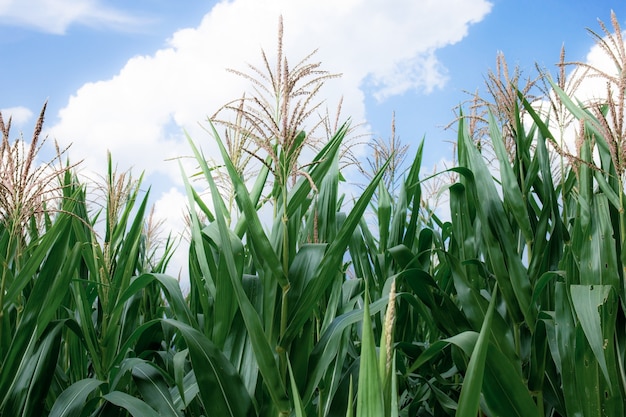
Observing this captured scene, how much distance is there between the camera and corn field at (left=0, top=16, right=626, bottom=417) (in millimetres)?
1391

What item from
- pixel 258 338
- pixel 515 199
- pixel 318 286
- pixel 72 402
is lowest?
pixel 72 402

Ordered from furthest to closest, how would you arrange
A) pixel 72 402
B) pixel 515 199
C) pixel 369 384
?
pixel 515 199, pixel 72 402, pixel 369 384

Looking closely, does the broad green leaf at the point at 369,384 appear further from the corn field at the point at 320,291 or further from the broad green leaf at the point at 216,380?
the broad green leaf at the point at 216,380

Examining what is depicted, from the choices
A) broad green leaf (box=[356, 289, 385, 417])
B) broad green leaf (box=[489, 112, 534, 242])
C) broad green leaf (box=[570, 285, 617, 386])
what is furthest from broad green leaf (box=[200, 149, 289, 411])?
broad green leaf (box=[489, 112, 534, 242])

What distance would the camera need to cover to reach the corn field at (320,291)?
4.56 feet

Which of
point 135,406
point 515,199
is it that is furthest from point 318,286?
point 515,199

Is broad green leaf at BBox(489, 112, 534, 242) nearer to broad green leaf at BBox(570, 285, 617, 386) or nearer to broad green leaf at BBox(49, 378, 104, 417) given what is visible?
broad green leaf at BBox(570, 285, 617, 386)

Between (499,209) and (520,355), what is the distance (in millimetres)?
463

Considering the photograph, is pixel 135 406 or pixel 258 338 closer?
pixel 258 338

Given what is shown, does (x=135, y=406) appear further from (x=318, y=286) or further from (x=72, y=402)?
(x=318, y=286)

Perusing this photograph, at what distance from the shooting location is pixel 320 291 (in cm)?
137

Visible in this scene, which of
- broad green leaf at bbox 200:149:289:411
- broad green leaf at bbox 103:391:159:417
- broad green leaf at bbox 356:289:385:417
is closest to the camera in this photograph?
broad green leaf at bbox 356:289:385:417

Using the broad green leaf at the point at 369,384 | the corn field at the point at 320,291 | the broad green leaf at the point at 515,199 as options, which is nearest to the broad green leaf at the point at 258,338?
the corn field at the point at 320,291

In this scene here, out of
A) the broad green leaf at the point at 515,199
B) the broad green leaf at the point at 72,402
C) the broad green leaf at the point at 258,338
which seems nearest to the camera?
the broad green leaf at the point at 258,338
